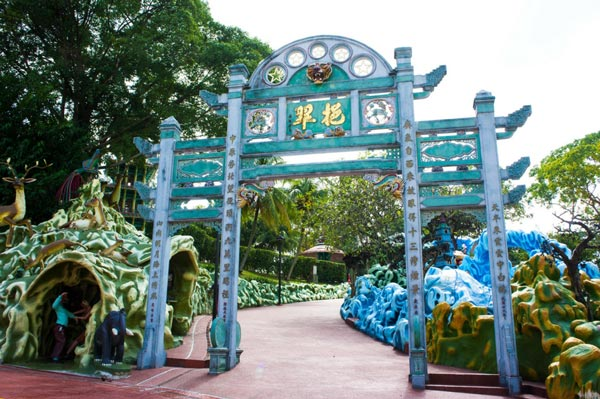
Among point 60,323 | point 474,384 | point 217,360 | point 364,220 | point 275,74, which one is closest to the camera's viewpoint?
point 474,384

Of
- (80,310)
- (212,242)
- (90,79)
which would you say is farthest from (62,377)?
(212,242)

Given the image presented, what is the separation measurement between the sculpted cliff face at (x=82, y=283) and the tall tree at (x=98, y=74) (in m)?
4.61

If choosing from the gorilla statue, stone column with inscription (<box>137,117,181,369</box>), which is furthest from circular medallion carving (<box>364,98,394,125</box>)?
the gorilla statue

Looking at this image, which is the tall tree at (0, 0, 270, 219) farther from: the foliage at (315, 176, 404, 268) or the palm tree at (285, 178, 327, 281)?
the palm tree at (285, 178, 327, 281)

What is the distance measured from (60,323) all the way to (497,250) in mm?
8062

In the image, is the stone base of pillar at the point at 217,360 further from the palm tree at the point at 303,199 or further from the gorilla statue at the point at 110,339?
the palm tree at the point at 303,199

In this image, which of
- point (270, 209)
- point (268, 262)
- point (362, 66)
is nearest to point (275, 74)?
point (362, 66)

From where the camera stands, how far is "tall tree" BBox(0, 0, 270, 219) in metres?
15.1

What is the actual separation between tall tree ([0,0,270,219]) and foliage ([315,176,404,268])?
5.54 m

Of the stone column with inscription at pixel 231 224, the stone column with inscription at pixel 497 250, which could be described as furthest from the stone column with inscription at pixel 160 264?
the stone column with inscription at pixel 497 250

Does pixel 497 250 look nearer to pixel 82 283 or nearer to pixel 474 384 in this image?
pixel 474 384

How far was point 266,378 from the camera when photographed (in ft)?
23.6

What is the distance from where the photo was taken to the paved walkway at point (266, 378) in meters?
6.20

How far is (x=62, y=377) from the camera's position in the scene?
24.3 feet
